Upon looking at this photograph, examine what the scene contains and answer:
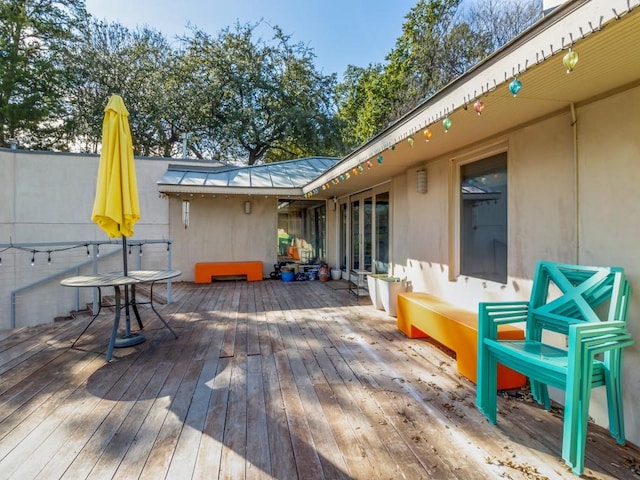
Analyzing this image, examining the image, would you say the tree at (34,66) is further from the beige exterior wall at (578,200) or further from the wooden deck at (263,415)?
the beige exterior wall at (578,200)

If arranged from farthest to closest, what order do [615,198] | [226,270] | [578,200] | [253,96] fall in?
[253,96]
[226,270]
[578,200]
[615,198]

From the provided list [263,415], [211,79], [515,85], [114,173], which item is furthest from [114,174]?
[211,79]

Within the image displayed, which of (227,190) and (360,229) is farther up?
(227,190)

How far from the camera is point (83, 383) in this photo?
2.71 metres

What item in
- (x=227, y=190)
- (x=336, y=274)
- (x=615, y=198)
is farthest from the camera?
(x=336, y=274)

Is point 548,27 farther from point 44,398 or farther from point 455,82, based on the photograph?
point 44,398

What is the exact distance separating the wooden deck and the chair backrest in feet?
2.14

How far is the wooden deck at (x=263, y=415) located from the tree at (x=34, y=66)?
13.2 metres

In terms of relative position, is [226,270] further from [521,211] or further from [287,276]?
[521,211]

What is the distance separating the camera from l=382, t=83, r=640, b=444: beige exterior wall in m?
2.01

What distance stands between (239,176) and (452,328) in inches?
271

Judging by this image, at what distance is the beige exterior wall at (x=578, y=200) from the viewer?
201cm

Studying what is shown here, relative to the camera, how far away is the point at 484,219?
346cm

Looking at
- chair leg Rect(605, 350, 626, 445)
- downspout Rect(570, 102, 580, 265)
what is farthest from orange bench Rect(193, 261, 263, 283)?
chair leg Rect(605, 350, 626, 445)
